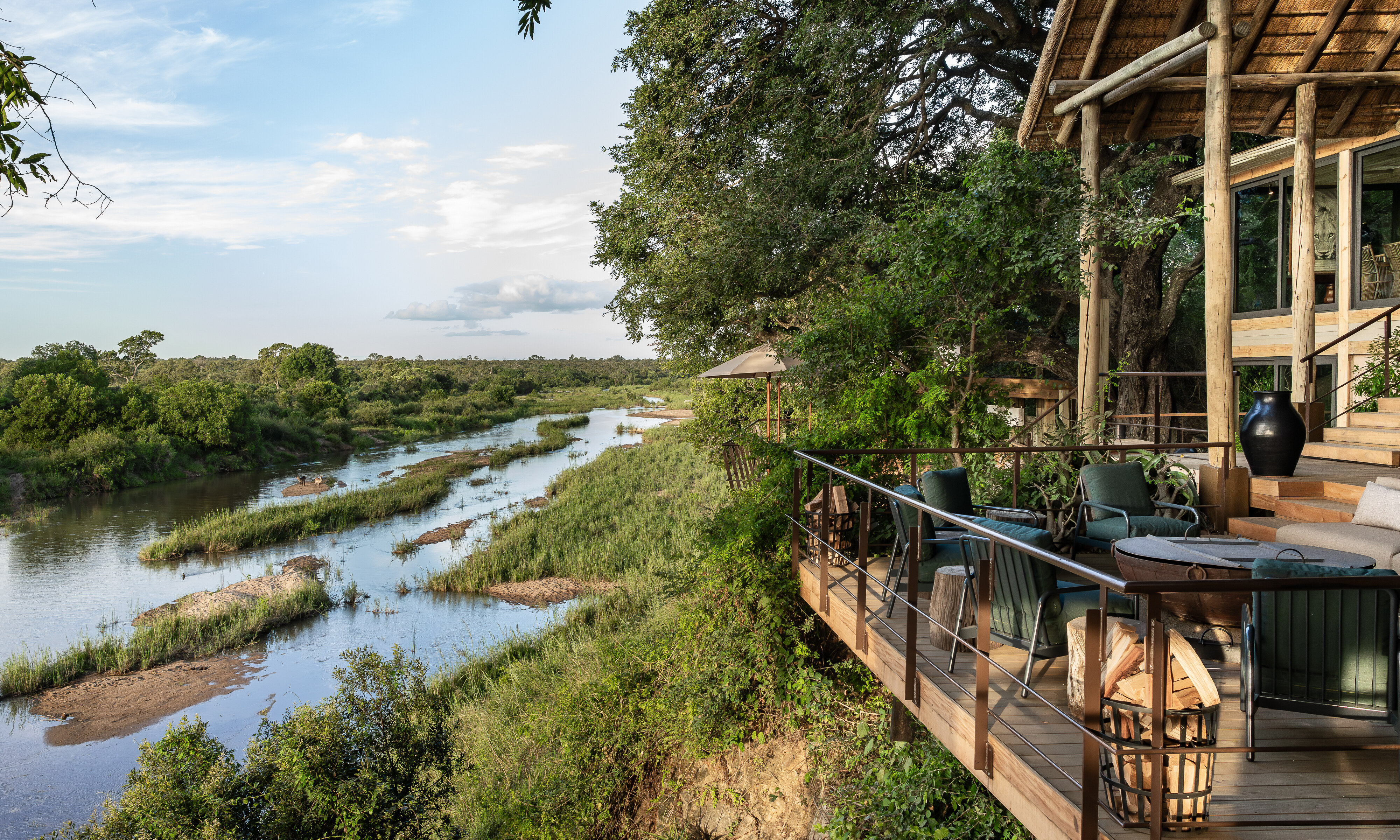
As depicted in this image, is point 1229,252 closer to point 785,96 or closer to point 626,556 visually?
point 785,96

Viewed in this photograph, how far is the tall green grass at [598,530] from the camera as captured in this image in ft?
51.1

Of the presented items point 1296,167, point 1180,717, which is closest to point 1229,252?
Answer: point 1296,167

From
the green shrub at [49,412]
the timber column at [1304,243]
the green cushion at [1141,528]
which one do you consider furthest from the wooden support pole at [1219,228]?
the green shrub at [49,412]

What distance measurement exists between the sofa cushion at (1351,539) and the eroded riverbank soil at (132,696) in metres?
12.6


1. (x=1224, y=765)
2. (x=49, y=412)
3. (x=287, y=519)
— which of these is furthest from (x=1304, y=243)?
(x=49, y=412)

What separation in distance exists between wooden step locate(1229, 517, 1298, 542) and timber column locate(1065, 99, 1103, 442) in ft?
5.43

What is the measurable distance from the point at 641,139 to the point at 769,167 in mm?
2802

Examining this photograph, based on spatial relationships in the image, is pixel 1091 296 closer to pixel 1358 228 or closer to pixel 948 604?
pixel 948 604

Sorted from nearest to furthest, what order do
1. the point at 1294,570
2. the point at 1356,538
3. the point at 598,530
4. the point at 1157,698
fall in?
the point at 1157,698 < the point at 1294,570 < the point at 1356,538 < the point at 598,530

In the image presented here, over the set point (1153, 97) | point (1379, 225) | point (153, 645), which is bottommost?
point (153, 645)

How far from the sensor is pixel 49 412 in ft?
96.4

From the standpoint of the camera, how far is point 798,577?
6.06 m

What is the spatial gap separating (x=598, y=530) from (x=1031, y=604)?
52.2 feet

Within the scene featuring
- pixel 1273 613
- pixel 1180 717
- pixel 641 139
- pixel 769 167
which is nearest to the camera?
pixel 1180 717
